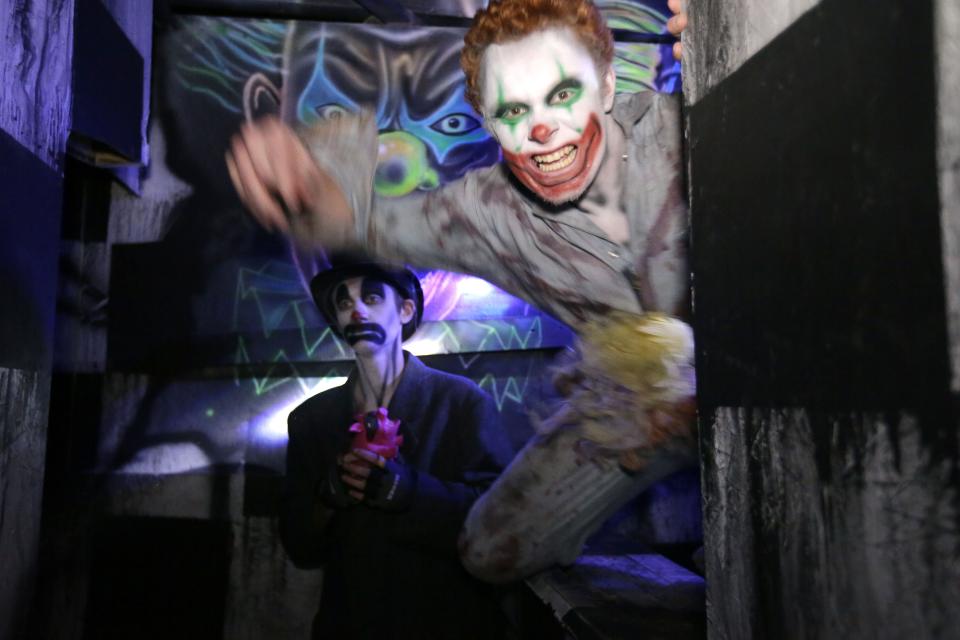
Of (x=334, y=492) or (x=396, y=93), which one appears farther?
(x=396, y=93)

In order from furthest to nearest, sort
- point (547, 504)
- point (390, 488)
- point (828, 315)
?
point (390, 488)
point (547, 504)
point (828, 315)

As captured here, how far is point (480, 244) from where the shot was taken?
2.37 metres

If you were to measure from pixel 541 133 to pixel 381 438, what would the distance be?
160 cm

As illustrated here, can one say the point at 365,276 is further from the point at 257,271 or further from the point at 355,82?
the point at 355,82

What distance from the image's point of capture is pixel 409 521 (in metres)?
3.09

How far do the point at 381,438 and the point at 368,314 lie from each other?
565mm

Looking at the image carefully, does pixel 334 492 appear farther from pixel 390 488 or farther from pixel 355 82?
pixel 355 82

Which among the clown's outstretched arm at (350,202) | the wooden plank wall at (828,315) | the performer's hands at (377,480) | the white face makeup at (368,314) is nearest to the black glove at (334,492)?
the performer's hands at (377,480)

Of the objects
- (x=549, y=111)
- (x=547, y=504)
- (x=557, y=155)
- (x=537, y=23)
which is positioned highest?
(x=537, y=23)

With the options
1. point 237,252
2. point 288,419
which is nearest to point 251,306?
point 237,252

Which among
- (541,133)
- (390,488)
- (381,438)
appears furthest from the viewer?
(381,438)

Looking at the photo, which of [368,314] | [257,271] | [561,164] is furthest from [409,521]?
[561,164]

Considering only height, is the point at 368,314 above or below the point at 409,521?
above

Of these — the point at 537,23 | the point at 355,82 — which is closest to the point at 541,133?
the point at 537,23
